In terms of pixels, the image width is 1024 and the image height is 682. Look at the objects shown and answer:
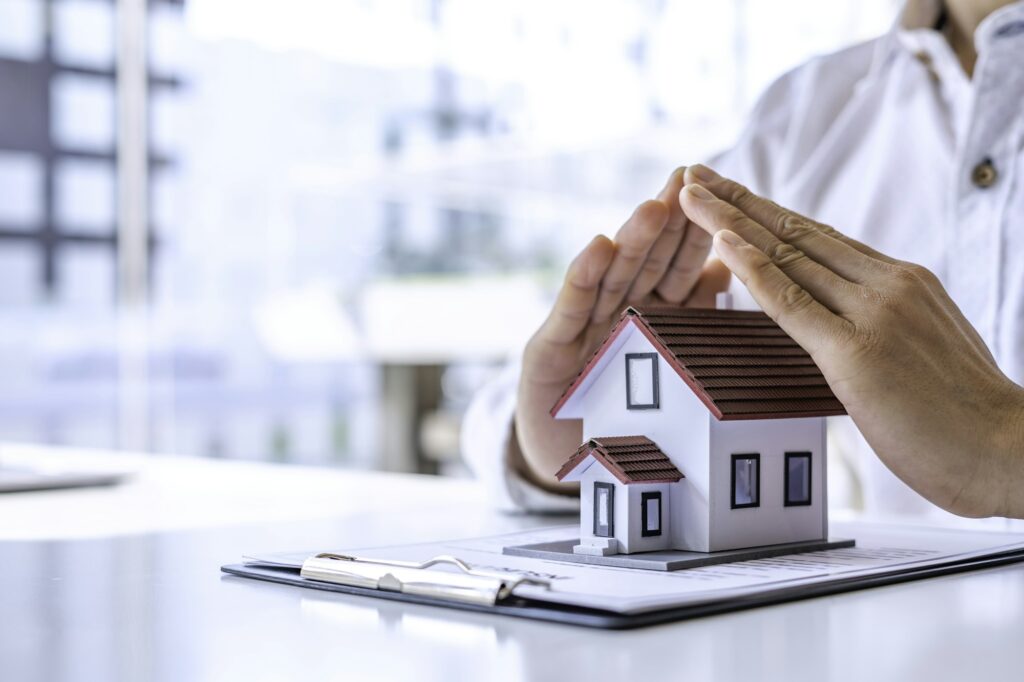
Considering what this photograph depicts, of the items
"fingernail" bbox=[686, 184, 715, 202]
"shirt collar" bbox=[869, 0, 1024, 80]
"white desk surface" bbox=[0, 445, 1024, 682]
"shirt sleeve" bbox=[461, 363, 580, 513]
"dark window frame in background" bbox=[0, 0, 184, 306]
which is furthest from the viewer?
"dark window frame in background" bbox=[0, 0, 184, 306]

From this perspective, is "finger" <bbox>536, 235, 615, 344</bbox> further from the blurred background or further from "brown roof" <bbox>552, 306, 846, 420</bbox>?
the blurred background

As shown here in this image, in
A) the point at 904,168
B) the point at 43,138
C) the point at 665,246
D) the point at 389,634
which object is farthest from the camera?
the point at 43,138

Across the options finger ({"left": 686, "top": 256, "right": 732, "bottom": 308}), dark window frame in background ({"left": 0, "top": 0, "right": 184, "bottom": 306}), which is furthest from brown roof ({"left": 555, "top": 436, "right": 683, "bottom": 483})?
dark window frame in background ({"left": 0, "top": 0, "right": 184, "bottom": 306})

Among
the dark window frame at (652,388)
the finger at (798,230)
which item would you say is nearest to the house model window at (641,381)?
the dark window frame at (652,388)

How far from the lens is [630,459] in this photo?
1.90 ft

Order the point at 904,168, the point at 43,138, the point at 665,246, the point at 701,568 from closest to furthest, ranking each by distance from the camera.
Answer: the point at 701,568 → the point at 665,246 → the point at 904,168 → the point at 43,138

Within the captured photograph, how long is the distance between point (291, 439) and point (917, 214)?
3.38 metres

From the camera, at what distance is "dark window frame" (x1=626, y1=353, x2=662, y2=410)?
603 millimetres

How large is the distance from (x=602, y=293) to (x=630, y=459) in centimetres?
22

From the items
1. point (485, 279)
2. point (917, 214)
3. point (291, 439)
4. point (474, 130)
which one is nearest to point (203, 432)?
point (291, 439)

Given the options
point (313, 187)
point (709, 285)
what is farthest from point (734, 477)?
point (313, 187)

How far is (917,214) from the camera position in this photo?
3.61ft

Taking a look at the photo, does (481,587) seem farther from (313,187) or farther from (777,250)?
(313,187)

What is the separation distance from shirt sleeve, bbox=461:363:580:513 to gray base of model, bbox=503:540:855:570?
0.29 meters
